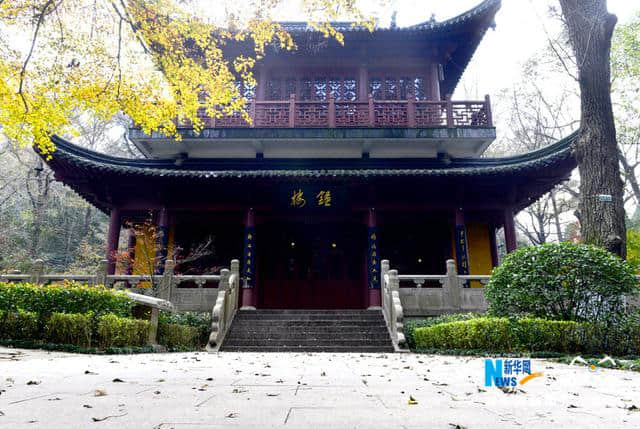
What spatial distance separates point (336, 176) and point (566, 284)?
611 centimetres

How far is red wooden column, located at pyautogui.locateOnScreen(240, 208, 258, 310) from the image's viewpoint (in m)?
11.1

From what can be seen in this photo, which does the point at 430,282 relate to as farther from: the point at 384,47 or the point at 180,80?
the point at 180,80

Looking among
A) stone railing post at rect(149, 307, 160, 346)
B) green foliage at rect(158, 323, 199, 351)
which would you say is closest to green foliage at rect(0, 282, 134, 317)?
stone railing post at rect(149, 307, 160, 346)

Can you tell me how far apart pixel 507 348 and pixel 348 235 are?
7.46 metres

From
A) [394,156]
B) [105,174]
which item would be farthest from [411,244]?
[105,174]

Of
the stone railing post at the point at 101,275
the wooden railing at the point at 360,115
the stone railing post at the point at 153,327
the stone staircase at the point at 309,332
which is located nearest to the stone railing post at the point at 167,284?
the stone railing post at the point at 101,275

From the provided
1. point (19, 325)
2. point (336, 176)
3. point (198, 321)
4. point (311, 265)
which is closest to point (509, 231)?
point (336, 176)

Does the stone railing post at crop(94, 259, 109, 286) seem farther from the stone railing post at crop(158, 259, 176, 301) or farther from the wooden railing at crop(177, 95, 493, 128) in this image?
the wooden railing at crop(177, 95, 493, 128)

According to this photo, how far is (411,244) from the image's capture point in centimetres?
1316

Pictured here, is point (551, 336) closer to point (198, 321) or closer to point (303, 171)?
point (198, 321)

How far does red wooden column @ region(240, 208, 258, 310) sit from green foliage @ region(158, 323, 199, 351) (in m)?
2.44

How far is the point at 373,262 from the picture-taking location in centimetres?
1153

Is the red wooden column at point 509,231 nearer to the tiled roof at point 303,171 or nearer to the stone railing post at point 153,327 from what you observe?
the tiled roof at point 303,171

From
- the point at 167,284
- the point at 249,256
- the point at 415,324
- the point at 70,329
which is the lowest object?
the point at 415,324
